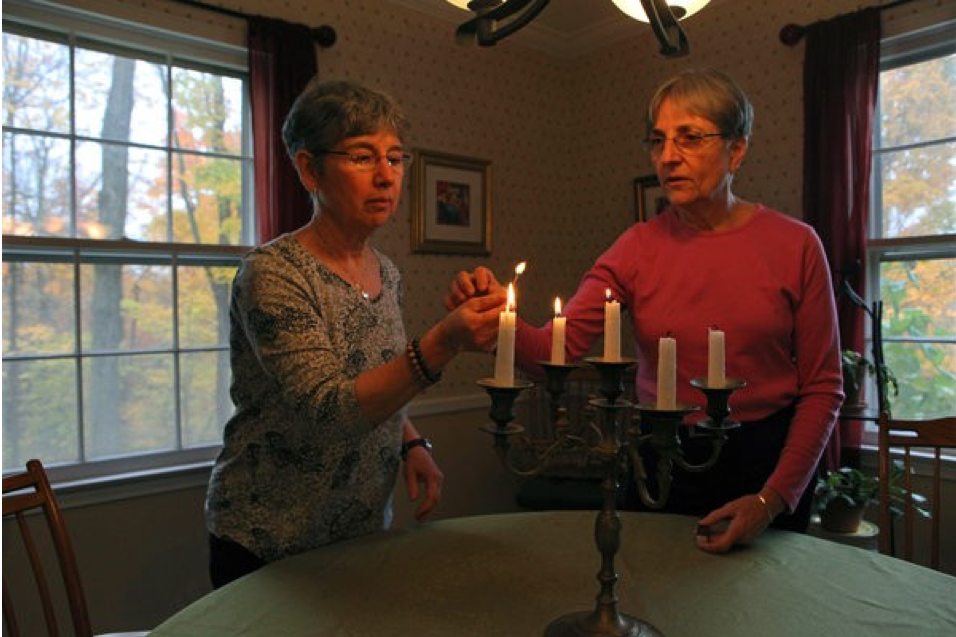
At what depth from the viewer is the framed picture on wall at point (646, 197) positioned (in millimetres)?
3465

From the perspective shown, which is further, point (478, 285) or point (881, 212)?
point (881, 212)

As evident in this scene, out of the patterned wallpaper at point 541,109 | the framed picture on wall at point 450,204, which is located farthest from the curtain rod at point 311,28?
the framed picture on wall at point 450,204

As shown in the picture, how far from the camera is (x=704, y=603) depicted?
1.02 m

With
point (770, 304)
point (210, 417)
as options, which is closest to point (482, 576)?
point (770, 304)

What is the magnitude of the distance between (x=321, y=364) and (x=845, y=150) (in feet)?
7.70

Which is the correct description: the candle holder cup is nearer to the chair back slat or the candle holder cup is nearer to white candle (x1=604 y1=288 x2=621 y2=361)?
white candle (x1=604 y1=288 x2=621 y2=361)

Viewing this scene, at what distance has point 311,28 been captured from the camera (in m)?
2.84

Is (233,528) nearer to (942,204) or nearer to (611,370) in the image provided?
(611,370)

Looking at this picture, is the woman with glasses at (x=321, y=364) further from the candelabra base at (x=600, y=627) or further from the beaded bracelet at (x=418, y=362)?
the candelabra base at (x=600, y=627)

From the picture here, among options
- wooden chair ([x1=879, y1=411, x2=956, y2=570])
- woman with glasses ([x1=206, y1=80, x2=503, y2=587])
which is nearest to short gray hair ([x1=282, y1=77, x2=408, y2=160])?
woman with glasses ([x1=206, y1=80, x2=503, y2=587])

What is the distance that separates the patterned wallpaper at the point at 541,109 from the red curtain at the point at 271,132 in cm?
11

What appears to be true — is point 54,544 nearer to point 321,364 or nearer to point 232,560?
point 232,560

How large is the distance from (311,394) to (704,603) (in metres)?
0.67

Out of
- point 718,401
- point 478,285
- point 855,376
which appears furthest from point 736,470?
point 855,376
